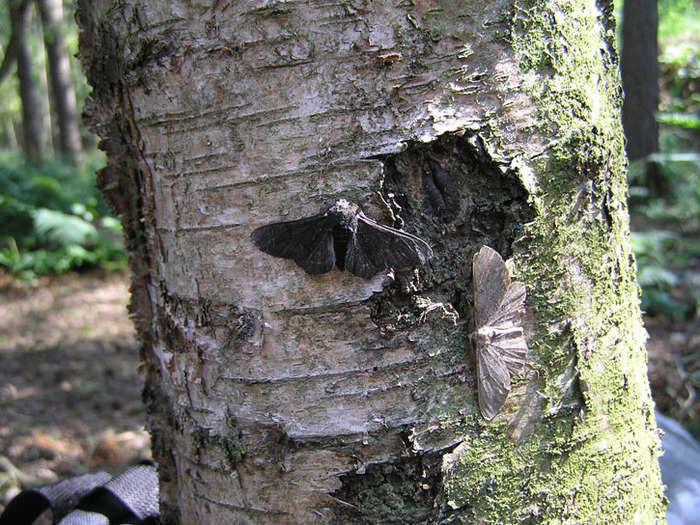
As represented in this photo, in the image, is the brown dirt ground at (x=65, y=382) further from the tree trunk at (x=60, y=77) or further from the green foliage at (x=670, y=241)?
the tree trunk at (x=60, y=77)

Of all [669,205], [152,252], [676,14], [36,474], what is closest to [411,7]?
[152,252]

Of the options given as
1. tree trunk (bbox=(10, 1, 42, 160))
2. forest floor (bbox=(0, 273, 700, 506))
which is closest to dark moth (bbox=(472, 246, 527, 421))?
forest floor (bbox=(0, 273, 700, 506))

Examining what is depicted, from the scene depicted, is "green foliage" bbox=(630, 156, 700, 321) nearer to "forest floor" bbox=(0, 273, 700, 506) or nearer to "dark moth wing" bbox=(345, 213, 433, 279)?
"forest floor" bbox=(0, 273, 700, 506)

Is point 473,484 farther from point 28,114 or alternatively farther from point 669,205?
point 28,114

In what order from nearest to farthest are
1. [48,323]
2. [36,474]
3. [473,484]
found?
[473,484] → [36,474] → [48,323]

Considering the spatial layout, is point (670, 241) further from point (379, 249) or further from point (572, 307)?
point (379, 249)

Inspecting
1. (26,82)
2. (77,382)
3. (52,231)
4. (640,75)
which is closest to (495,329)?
(77,382)

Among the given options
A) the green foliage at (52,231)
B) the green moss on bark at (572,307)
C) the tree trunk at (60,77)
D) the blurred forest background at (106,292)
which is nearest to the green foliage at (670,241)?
the blurred forest background at (106,292)
